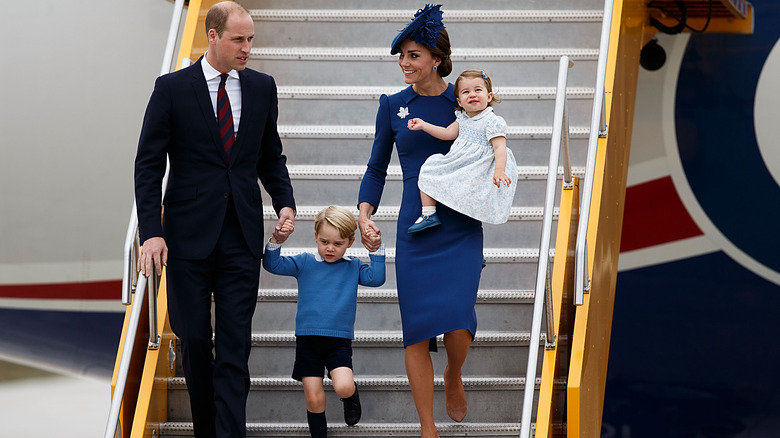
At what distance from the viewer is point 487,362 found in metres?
3.67

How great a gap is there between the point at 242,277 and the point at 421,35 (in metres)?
0.91

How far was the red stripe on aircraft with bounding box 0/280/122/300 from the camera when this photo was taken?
5613 millimetres

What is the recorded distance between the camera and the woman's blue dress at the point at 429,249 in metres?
3.04

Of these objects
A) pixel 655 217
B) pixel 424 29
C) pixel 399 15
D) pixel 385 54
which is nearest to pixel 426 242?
pixel 424 29

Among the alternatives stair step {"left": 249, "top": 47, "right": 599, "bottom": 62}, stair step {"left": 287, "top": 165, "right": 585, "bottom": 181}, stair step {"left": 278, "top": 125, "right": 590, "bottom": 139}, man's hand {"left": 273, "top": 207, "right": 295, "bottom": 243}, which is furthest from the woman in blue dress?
stair step {"left": 249, "top": 47, "right": 599, "bottom": 62}

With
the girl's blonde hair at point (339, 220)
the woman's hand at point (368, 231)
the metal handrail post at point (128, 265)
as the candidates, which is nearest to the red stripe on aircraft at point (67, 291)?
the metal handrail post at point (128, 265)

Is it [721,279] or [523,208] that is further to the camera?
[721,279]

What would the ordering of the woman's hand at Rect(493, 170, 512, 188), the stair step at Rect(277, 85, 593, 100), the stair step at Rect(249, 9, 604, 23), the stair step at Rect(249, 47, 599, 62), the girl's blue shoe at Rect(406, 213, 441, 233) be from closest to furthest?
1. the woman's hand at Rect(493, 170, 512, 188)
2. the girl's blue shoe at Rect(406, 213, 441, 233)
3. the stair step at Rect(277, 85, 593, 100)
4. the stair step at Rect(249, 47, 599, 62)
5. the stair step at Rect(249, 9, 604, 23)

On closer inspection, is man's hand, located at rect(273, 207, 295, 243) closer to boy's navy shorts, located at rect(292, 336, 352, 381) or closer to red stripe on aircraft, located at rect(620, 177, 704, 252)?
boy's navy shorts, located at rect(292, 336, 352, 381)

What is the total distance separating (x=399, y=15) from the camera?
4.62 meters

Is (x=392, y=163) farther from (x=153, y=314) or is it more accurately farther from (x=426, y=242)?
(x=153, y=314)

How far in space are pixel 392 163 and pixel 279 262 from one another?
127 cm

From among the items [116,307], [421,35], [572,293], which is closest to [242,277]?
[421,35]

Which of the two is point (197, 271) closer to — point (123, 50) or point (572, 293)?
point (572, 293)
